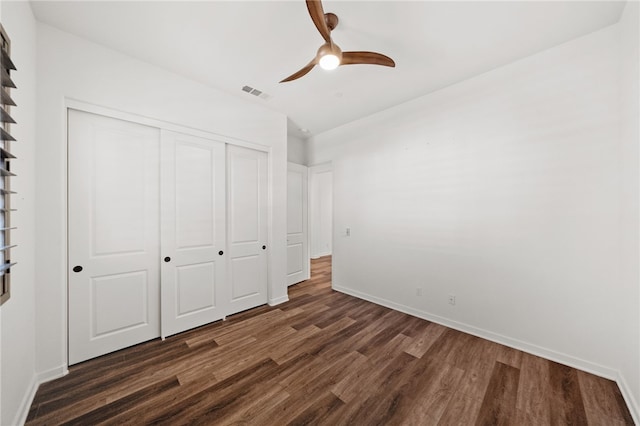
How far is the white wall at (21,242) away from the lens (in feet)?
4.60

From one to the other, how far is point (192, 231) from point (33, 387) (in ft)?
5.33

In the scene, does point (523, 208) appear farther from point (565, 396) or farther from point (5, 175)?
point (5, 175)

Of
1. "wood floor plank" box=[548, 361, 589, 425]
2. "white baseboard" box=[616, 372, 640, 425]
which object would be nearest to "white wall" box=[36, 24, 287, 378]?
"wood floor plank" box=[548, 361, 589, 425]

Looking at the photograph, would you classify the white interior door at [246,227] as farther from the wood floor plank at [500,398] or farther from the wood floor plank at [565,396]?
the wood floor plank at [565,396]

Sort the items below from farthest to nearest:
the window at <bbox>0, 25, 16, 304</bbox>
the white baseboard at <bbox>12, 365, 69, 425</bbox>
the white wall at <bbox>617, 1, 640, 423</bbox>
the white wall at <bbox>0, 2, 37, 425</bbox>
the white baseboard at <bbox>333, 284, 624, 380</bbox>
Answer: the white baseboard at <bbox>333, 284, 624, 380</bbox>
the white wall at <bbox>617, 1, 640, 423</bbox>
the white baseboard at <bbox>12, 365, 69, 425</bbox>
the white wall at <bbox>0, 2, 37, 425</bbox>
the window at <bbox>0, 25, 16, 304</bbox>

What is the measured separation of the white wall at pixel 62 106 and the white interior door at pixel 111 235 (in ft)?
0.33

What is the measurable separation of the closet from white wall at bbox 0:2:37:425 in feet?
0.94

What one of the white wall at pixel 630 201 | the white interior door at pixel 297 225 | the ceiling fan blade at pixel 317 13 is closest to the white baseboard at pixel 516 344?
the white wall at pixel 630 201

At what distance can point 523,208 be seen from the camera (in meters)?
2.35

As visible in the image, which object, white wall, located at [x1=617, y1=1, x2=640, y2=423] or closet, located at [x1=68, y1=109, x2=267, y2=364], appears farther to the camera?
closet, located at [x1=68, y1=109, x2=267, y2=364]

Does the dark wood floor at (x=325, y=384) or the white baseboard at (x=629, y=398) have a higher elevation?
the white baseboard at (x=629, y=398)

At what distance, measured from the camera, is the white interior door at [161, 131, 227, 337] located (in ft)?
8.48

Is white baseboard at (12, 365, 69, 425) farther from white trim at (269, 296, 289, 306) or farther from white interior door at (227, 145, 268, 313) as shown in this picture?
white trim at (269, 296, 289, 306)

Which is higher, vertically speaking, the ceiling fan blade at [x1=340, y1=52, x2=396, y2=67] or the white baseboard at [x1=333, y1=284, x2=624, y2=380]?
the ceiling fan blade at [x1=340, y1=52, x2=396, y2=67]
